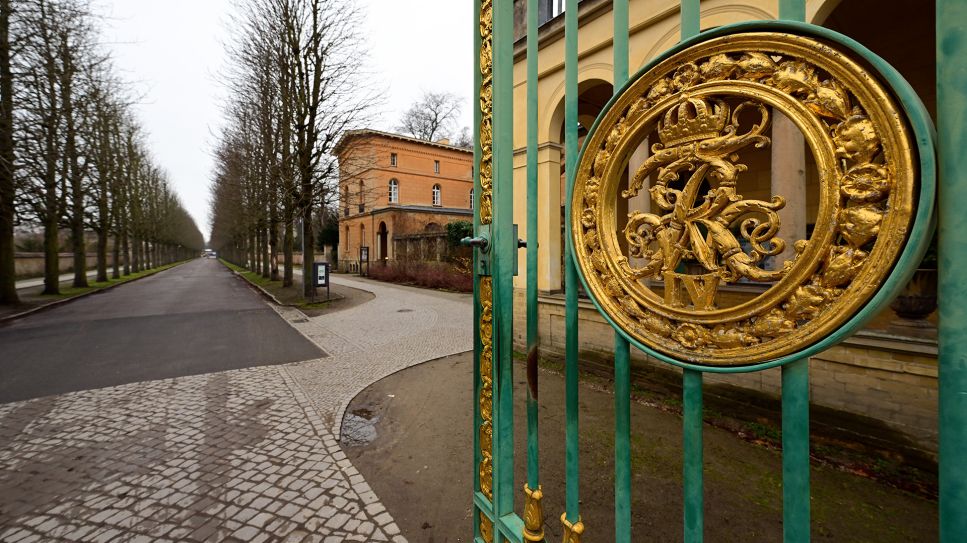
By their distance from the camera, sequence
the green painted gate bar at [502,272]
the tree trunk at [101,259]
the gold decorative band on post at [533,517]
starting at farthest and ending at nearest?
1. the tree trunk at [101,259]
2. the green painted gate bar at [502,272]
3. the gold decorative band on post at [533,517]

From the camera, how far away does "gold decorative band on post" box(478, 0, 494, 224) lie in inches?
64.6

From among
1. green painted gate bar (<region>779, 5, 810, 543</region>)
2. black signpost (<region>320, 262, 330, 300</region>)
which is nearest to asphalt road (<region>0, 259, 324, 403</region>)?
black signpost (<region>320, 262, 330, 300</region>)

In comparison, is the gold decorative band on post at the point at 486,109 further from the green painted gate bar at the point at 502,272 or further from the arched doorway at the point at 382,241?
the arched doorway at the point at 382,241

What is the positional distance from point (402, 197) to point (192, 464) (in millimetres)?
31636

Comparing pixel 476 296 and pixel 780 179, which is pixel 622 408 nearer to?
pixel 476 296

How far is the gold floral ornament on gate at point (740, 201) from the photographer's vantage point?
707 millimetres

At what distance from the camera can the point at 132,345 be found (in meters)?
8.37

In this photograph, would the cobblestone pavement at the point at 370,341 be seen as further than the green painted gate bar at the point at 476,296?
Yes

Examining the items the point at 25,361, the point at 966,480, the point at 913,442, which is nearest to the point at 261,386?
the point at 25,361

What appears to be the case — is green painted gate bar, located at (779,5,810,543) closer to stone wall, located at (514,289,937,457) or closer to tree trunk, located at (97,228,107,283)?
stone wall, located at (514,289,937,457)

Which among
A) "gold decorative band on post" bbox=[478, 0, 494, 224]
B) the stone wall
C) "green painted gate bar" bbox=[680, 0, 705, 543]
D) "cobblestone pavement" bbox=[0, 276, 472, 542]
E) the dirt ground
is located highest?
"gold decorative band on post" bbox=[478, 0, 494, 224]

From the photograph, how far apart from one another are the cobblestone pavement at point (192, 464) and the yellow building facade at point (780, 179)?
120 inches

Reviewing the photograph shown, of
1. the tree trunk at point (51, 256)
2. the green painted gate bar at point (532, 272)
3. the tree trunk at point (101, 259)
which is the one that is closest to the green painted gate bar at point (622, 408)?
the green painted gate bar at point (532, 272)

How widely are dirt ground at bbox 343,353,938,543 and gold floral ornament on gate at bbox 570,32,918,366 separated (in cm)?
260
